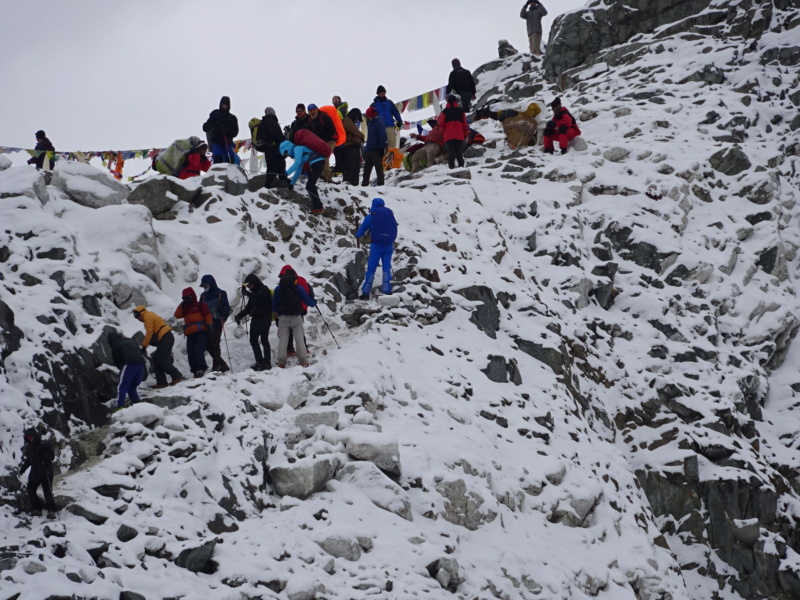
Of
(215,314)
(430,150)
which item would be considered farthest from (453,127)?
(215,314)

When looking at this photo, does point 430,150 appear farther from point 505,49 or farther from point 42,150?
point 505,49

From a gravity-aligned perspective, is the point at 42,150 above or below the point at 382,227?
above

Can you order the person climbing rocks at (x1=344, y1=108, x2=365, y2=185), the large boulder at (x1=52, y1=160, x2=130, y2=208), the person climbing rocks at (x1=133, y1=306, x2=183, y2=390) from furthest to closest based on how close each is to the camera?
the person climbing rocks at (x1=344, y1=108, x2=365, y2=185), the large boulder at (x1=52, y1=160, x2=130, y2=208), the person climbing rocks at (x1=133, y1=306, x2=183, y2=390)

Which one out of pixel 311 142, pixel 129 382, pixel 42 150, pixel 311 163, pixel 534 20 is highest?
pixel 534 20

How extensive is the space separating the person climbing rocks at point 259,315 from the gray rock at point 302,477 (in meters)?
3.01

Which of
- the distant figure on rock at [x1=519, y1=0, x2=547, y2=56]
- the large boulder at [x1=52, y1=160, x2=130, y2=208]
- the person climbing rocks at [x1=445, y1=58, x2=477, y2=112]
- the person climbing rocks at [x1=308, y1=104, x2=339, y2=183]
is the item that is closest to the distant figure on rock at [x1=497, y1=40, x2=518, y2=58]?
the distant figure on rock at [x1=519, y1=0, x2=547, y2=56]

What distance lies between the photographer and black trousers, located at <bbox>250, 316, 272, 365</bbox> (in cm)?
1226

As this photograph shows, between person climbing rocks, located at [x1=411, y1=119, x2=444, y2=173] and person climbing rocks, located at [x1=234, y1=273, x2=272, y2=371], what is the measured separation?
10013 mm

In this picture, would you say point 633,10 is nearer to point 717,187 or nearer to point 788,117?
point 788,117

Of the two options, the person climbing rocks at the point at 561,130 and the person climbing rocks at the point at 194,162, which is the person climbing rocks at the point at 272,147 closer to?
the person climbing rocks at the point at 194,162

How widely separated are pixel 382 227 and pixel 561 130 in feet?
31.6

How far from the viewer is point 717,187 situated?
66.6 ft

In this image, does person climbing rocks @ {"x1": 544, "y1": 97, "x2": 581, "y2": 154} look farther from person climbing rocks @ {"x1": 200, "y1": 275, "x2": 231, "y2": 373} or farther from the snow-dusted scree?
person climbing rocks @ {"x1": 200, "y1": 275, "x2": 231, "y2": 373}

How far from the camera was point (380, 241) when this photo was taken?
14406mm
